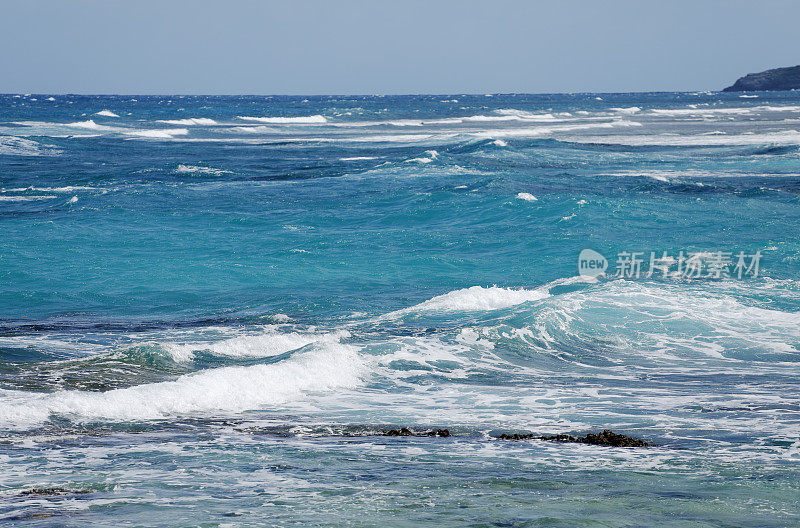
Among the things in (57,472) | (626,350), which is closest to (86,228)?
(626,350)

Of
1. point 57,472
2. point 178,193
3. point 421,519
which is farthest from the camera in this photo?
point 178,193

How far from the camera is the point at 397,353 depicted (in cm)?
1188

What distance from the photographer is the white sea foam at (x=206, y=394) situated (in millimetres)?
8961

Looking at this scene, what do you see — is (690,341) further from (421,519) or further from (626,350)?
(421,519)

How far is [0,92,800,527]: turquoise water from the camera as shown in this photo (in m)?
6.47

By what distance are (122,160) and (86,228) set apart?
21.2 meters

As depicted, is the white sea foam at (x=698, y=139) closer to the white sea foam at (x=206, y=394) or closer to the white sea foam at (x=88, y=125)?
the white sea foam at (x=88, y=125)

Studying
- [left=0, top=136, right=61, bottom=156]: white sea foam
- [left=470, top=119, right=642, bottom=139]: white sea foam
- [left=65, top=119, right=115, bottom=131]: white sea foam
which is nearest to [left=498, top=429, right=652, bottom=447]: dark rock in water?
[left=0, top=136, right=61, bottom=156]: white sea foam

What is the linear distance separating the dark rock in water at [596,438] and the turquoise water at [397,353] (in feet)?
0.65

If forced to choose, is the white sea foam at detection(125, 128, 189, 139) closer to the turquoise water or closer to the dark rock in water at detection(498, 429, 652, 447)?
the turquoise water

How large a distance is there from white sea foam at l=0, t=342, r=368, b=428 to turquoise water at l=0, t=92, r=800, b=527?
0.04 metres

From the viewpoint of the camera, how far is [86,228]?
80.2 feet

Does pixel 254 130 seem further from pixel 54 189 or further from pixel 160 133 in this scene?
pixel 54 189

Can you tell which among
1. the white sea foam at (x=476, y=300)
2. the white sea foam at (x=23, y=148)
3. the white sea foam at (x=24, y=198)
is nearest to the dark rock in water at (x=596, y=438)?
the white sea foam at (x=476, y=300)
